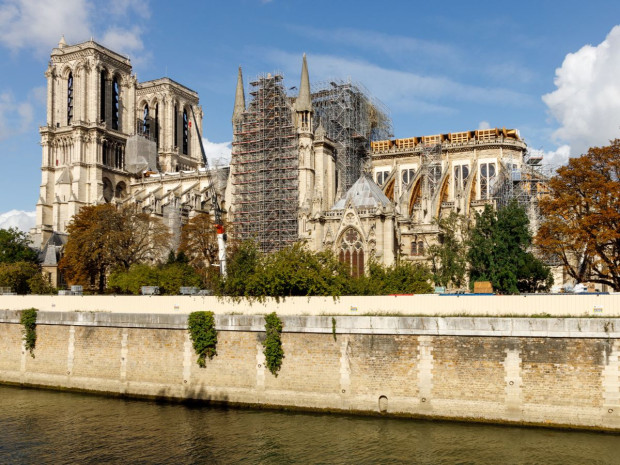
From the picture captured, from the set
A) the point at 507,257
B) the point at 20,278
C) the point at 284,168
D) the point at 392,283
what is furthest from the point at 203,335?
the point at 284,168

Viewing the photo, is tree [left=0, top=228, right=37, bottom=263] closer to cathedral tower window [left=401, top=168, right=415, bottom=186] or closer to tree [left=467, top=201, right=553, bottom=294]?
cathedral tower window [left=401, top=168, right=415, bottom=186]

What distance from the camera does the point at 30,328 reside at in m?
34.5

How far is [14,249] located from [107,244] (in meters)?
19.4

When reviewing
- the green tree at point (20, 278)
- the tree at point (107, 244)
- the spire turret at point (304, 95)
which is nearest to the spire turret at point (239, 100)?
the spire turret at point (304, 95)

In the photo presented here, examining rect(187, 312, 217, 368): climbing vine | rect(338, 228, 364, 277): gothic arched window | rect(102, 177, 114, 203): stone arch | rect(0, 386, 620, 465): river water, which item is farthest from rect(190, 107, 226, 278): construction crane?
rect(102, 177, 114, 203): stone arch

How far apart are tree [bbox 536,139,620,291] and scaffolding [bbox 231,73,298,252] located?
24.2 metres

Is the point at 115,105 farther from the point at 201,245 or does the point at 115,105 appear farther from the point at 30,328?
the point at 30,328

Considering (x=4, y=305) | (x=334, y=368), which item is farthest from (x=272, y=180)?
(x=334, y=368)

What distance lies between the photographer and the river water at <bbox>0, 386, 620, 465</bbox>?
21125mm

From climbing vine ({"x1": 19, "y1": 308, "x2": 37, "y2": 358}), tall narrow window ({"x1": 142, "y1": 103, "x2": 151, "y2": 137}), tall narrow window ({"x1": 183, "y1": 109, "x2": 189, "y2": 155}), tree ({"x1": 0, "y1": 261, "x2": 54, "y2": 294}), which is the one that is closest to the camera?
climbing vine ({"x1": 19, "y1": 308, "x2": 37, "y2": 358})

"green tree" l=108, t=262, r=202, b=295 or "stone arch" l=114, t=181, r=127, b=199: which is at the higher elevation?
"stone arch" l=114, t=181, r=127, b=199

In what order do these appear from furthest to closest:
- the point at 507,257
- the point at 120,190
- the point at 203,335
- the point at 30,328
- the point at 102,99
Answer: the point at 102,99 < the point at 120,190 < the point at 507,257 < the point at 30,328 < the point at 203,335

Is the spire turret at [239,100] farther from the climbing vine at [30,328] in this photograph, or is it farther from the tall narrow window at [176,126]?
the climbing vine at [30,328]

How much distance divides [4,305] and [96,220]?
20392mm
